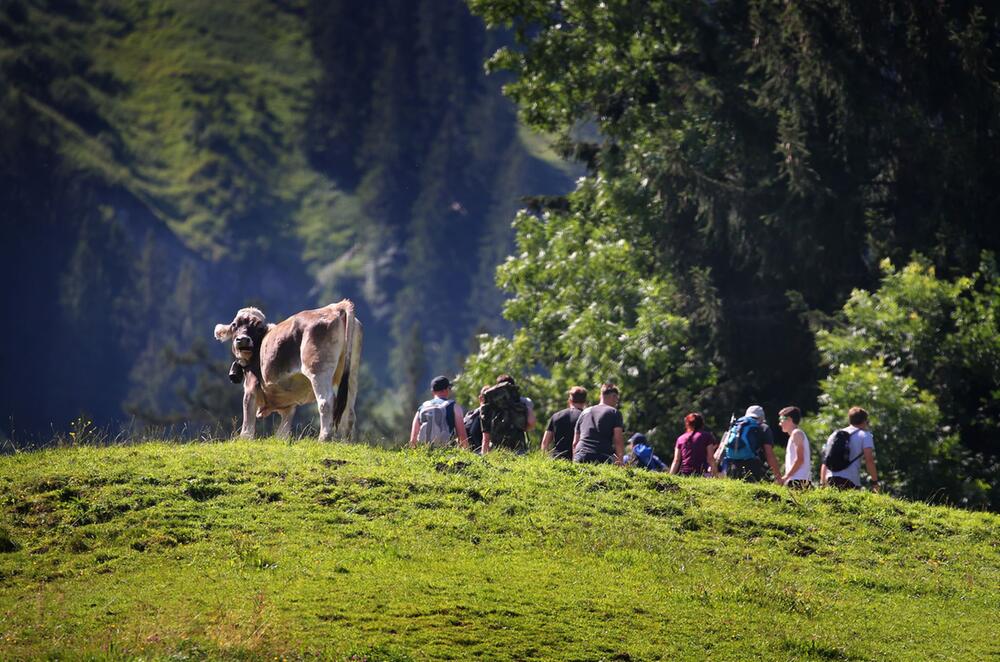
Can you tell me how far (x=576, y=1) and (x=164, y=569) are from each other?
26713 millimetres

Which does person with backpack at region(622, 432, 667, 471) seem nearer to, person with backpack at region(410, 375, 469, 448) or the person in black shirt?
the person in black shirt

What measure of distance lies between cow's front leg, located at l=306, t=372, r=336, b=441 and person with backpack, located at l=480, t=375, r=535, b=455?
2367 mm

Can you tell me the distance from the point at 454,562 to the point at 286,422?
23.9 feet

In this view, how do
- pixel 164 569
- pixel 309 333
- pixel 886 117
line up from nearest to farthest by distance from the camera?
pixel 164 569, pixel 309 333, pixel 886 117

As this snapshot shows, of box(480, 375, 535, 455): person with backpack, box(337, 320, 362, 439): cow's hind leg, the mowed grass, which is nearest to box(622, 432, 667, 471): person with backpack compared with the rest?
box(480, 375, 535, 455): person with backpack

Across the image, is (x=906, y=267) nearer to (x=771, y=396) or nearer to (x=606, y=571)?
(x=771, y=396)

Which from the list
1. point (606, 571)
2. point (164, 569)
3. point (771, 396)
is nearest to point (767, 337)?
point (771, 396)

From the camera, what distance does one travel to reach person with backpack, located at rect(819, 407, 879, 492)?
870 inches

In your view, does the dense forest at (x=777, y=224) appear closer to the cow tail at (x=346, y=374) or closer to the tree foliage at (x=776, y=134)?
the tree foliage at (x=776, y=134)

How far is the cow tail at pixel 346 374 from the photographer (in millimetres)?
21922

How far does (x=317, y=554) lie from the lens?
16203 mm

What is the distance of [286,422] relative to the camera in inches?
906

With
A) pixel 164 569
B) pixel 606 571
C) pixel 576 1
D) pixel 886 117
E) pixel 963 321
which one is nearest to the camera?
pixel 164 569

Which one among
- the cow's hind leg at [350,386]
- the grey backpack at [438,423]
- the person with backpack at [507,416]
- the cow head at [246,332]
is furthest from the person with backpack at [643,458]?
the cow head at [246,332]
